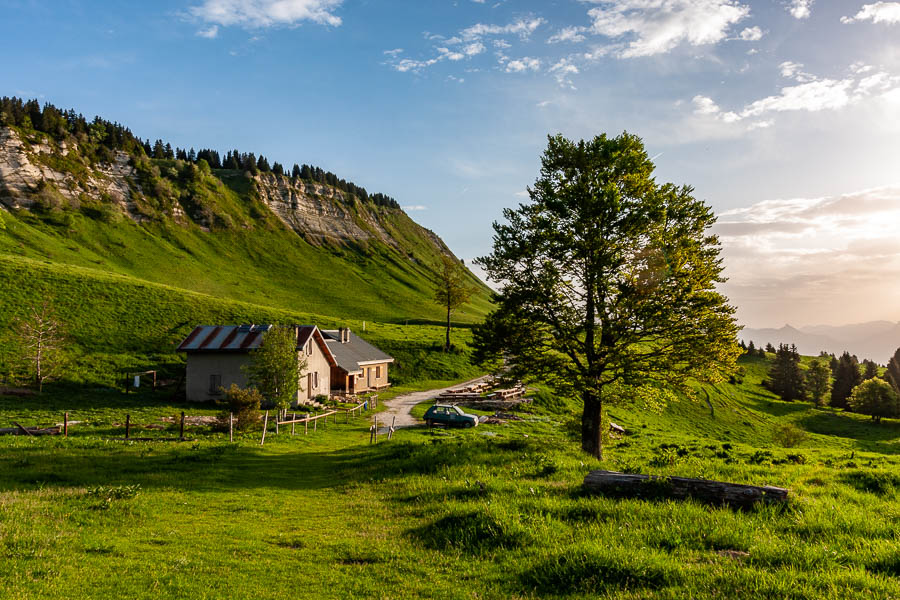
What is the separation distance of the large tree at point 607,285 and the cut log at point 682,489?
32.1ft

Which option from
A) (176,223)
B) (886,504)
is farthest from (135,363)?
(176,223)

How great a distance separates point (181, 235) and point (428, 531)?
503 ft

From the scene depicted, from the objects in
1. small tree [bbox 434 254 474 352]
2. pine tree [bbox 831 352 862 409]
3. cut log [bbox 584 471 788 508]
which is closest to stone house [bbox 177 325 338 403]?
small tree [bbox 434 254 474 352]

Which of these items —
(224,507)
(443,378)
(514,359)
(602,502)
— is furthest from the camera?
(443,378)

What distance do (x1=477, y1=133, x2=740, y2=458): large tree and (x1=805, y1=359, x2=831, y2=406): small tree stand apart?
124 m

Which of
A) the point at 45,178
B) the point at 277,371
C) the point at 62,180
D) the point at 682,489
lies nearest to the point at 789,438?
the point at 277,371

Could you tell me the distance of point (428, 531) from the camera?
408 inches

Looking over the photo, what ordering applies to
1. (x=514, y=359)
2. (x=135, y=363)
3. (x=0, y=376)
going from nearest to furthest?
(x=514, y=359), (x=0, y=376), (x=135, y=363)

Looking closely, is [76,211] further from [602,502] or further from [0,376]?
[602,502]

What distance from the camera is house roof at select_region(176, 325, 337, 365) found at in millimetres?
46812

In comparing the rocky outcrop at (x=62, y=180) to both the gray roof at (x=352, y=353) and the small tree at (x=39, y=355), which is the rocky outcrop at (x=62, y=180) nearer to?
the small tree at (x=39, y=355)

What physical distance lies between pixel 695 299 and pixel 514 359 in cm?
833

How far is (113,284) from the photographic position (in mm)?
72125

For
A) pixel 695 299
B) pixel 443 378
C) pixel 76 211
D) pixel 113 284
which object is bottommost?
pixel 443 378
